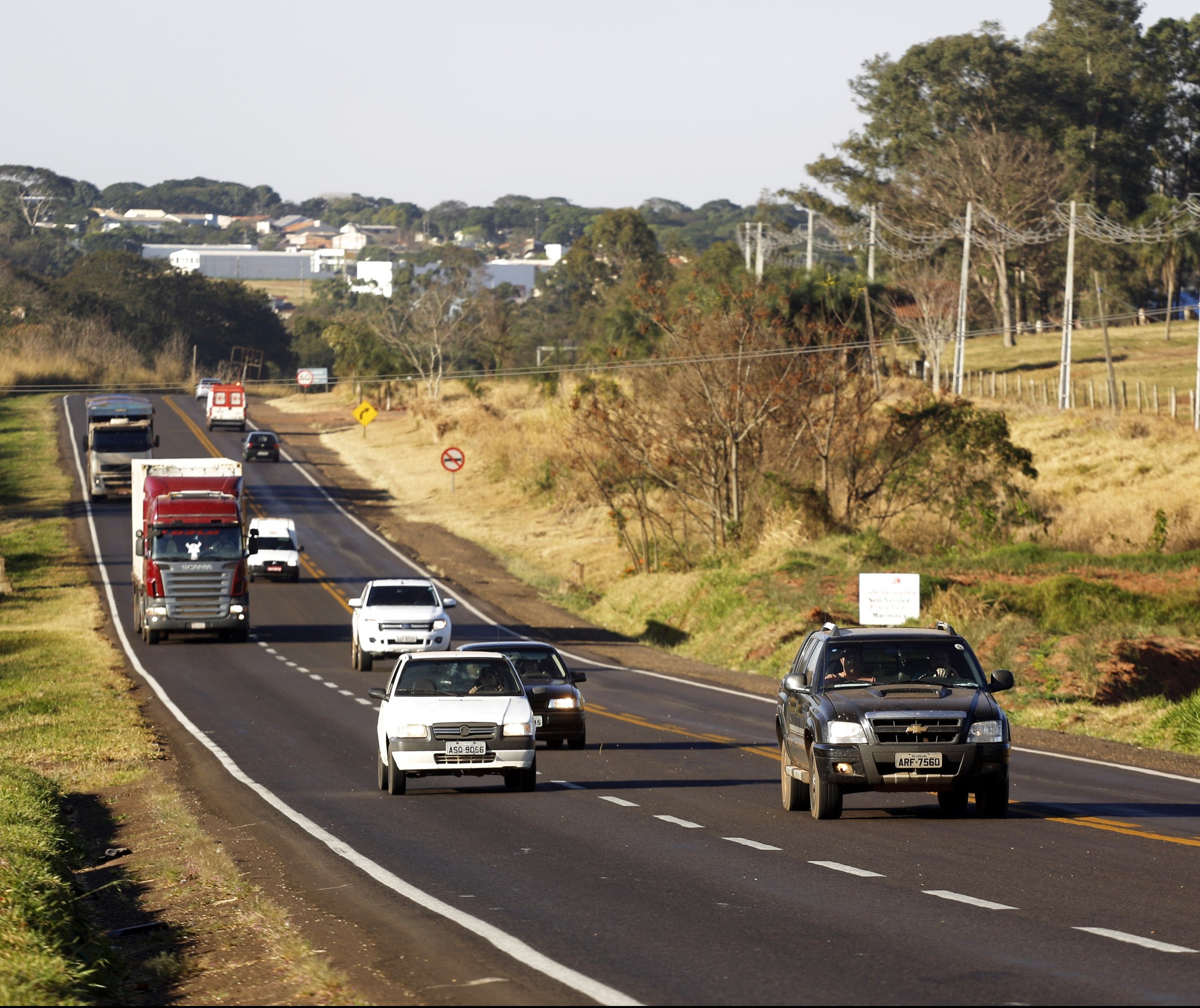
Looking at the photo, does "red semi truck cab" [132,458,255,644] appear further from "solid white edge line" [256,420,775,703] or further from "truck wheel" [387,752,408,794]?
"truck wheel" [387,752,408,794]

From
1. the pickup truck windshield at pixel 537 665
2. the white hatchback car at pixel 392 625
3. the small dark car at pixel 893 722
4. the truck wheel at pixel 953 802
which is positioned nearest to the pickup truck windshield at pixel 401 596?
the white hatchback car at pixel 392 625

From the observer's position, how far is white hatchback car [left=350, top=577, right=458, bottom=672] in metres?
33.6

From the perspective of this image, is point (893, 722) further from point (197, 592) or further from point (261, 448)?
point (261, 448)

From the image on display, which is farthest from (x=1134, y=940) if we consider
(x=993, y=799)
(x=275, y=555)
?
(x=275, y=555)

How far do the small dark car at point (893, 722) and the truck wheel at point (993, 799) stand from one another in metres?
0.01

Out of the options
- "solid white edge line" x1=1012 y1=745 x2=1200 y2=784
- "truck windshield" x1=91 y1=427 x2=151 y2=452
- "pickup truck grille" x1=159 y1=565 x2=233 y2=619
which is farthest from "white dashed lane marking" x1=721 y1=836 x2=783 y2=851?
"truck windshield" x1=91 y1=427 x2=151 y2=452

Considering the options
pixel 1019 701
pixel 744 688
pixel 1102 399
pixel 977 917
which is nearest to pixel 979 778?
pixel 977 917

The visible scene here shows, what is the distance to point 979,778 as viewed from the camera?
14164 millimetres

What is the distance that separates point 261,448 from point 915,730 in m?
71.2

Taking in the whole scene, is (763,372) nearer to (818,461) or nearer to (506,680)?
(818,461)

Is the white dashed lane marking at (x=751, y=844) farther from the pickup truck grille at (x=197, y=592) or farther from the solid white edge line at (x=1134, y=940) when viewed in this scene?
the pickup truck grille at (x=197, y=592)

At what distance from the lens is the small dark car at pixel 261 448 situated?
81.5 m

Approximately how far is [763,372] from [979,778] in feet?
120

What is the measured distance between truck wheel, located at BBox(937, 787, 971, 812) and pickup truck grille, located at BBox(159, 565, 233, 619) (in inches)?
1003
